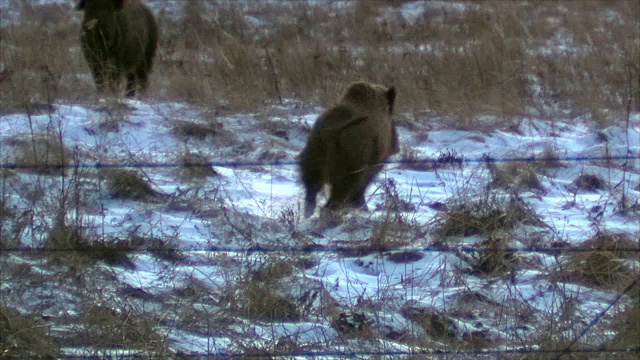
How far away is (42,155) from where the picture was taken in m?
5.54

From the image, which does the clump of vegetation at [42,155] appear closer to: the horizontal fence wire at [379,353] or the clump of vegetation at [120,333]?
the clump of vegetation at [120,333]

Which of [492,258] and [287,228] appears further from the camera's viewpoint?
[287,228]

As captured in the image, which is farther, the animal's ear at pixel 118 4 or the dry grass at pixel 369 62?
the animal's ear at pixel 118 4

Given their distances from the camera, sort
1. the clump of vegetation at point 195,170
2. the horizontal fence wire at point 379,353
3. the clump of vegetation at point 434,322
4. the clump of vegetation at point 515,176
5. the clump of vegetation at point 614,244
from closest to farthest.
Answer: the horizontal fence wire at point 379,353, the clump of vegetation at point 434,322, the clump of vegetation at point 614,244, the clump of vegetation at point 195,170, the clump of vegetation at point 515,176

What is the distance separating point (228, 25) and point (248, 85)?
13.6 ft

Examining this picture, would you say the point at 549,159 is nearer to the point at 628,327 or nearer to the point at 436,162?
the point at 436,162

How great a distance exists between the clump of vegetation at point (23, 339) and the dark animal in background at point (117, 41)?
4.87m

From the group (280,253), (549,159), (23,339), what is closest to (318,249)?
(280,253)

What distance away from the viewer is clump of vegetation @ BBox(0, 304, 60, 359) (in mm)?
3707

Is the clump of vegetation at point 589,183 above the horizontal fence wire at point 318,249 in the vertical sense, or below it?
below

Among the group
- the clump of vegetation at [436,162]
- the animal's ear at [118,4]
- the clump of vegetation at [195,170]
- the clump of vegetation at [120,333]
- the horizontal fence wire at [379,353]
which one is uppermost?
the animal's ear at [118,4]

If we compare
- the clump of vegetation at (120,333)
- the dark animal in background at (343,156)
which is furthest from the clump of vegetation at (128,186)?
the clump of vegetation at (120,333)

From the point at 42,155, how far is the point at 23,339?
6.42ft

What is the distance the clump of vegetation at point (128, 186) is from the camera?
559 cm
